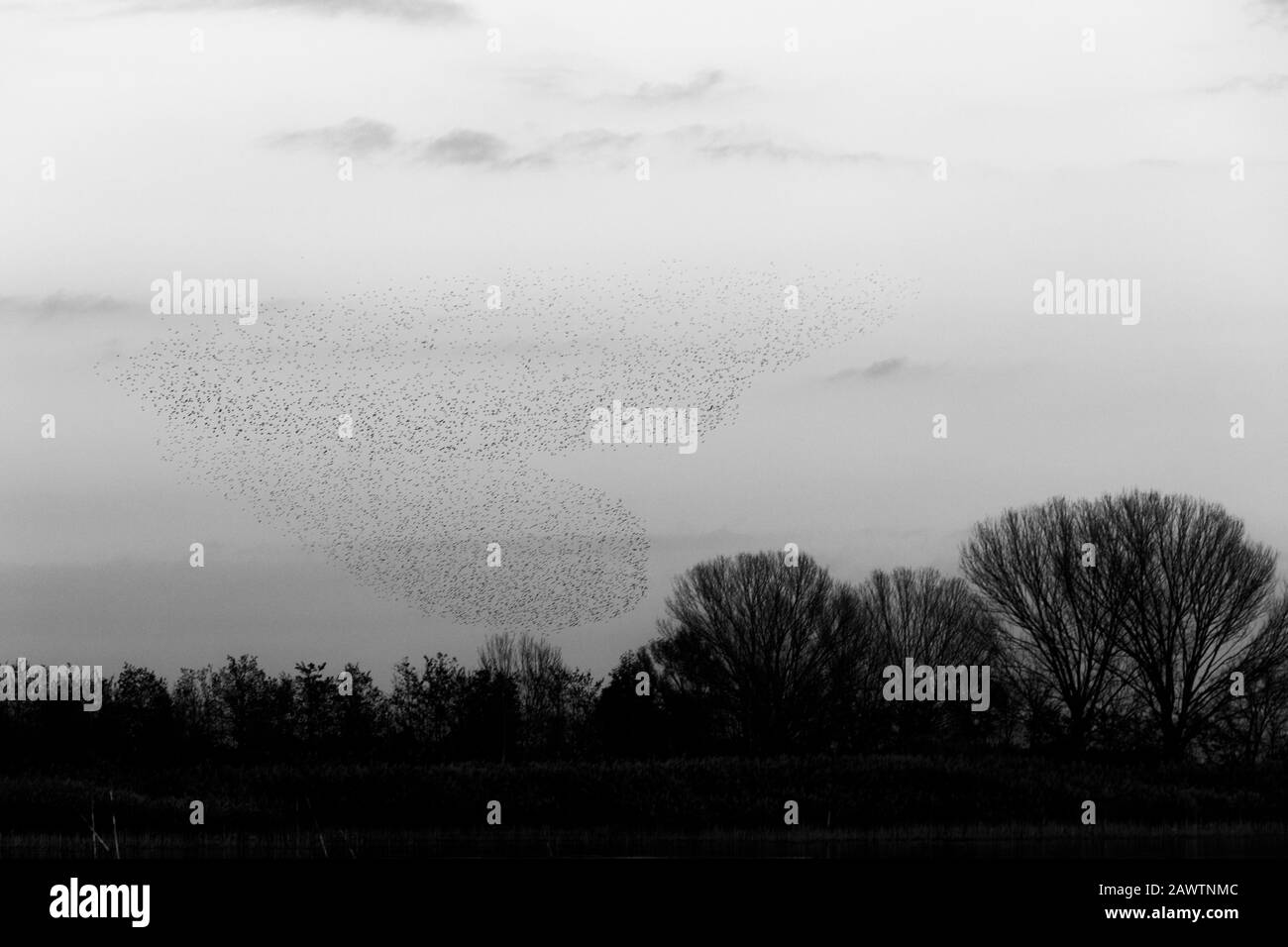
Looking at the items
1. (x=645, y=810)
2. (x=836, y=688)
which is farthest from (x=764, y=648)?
(x=645, y=810)

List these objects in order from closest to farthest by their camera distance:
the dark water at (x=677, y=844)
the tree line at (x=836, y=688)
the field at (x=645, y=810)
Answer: the dark water at (x=677, y=844) < the field at (x=645, y=810) < the tree line at (x=836, y=688)

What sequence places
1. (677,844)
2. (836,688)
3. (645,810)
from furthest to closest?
(836,688) < (645,810) < (677,844)

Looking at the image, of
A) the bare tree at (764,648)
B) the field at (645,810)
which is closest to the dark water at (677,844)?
the field at (645,810)

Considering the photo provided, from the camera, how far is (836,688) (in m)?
60.7

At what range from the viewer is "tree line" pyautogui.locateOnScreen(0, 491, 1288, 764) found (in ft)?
173

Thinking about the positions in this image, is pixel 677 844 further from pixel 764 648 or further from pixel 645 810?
pixel 764 648

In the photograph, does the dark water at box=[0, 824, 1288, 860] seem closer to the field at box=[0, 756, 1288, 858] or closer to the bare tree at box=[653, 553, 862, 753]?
the field at box=[0, 756, 1288, 858]

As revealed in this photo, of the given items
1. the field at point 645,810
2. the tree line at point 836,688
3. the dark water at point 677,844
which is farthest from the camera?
the tree line at point 836,688

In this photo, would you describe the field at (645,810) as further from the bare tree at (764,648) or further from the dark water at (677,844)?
the bare tree at (764,648)

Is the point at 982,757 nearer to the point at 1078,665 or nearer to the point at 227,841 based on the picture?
the point at 1078,665

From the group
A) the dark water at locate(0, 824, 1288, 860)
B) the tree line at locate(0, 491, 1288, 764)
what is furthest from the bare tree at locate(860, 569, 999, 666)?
the dark water at locate(0, 824, 1288, 860)

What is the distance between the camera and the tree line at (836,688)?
52.7 m
